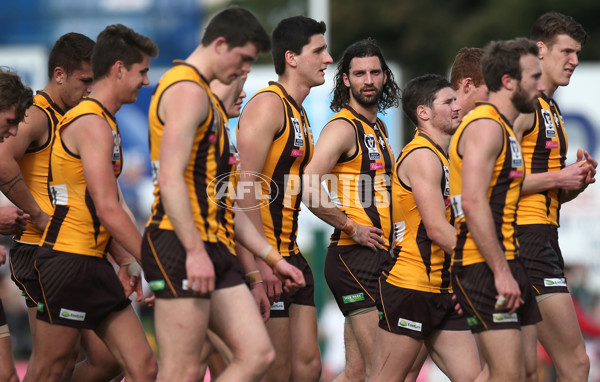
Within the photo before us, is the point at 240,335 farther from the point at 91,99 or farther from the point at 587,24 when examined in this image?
the point at 587,24

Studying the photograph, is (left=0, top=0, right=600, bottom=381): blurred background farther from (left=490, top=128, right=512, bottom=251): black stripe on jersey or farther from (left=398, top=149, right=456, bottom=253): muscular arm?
(left=490, top=128, right=512, bottom=251): black stripe on jersey

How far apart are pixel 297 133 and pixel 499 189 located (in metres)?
1.66

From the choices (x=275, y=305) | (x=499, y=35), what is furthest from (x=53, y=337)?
(x=499, y=35)

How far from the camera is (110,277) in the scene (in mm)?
6445

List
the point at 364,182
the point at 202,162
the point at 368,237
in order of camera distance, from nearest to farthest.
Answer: the point at 202,162 < the point at 368,237 < the point at 364,182

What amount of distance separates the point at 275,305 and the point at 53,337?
155cm

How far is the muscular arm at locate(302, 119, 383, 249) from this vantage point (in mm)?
7320

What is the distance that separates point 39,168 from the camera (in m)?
7.26

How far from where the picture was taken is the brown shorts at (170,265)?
5414mm

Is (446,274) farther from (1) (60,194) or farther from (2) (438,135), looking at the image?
(1) (60,194)

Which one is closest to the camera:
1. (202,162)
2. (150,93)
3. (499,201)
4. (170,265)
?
(170,265)

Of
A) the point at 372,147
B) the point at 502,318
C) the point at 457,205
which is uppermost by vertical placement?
the point at 372,147

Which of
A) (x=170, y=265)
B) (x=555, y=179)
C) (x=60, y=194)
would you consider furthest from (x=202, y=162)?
(x=555, y=179)

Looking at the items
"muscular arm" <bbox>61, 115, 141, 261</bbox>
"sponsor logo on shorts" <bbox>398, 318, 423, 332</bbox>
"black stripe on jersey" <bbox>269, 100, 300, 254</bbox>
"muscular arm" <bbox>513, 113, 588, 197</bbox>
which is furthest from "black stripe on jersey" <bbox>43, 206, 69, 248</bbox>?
"muscular arm" <bbox>513, 113, 588, 197</bbox>
